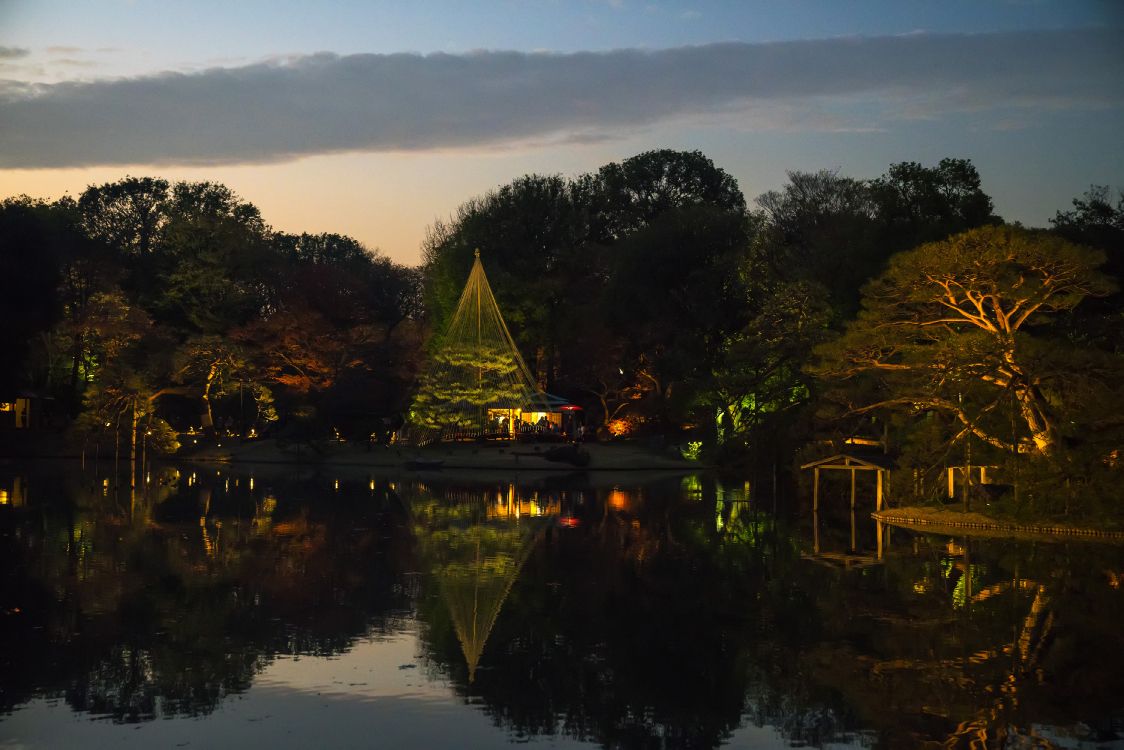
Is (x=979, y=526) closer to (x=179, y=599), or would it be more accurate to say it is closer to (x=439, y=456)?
(x=179, y=599)

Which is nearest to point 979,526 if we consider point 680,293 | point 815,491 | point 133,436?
point 815,491

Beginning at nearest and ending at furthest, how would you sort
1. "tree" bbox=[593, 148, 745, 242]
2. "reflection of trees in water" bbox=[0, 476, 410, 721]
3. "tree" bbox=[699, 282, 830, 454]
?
"reflection of trees in water" bbox=[0, 476, 410, 721] → "tree" bbox=[699, 282, 830, 454] → "tree" bbox=[593, 148, 745, 242]

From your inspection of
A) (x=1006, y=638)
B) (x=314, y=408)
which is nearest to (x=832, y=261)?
(x=314, y=408)

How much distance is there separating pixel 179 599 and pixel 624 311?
45729 millimetres

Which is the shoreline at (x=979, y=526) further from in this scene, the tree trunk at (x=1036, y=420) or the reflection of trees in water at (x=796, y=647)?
the reflection of trees in water at (x=796, y=647)

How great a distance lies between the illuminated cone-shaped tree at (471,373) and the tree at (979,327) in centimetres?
2841

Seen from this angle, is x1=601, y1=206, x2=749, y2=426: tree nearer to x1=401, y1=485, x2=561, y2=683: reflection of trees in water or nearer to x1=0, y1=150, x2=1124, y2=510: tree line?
x1=0, y1=150, x2=1124, y2=510: tree line

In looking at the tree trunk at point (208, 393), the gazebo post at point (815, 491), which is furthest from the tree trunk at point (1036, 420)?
the tree trunk at point (208, 393)

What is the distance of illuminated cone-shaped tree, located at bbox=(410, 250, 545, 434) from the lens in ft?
188

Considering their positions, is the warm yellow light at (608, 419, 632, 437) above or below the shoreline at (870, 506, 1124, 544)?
above

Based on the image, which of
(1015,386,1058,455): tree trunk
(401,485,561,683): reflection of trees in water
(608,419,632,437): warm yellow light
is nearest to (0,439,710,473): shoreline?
(608,419,632,437): warm yellow light

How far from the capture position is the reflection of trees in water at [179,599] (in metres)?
13.2

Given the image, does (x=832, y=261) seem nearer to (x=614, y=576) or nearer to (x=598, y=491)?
(x=598, y=491)

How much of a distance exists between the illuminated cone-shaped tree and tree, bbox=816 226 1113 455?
93.2ft
